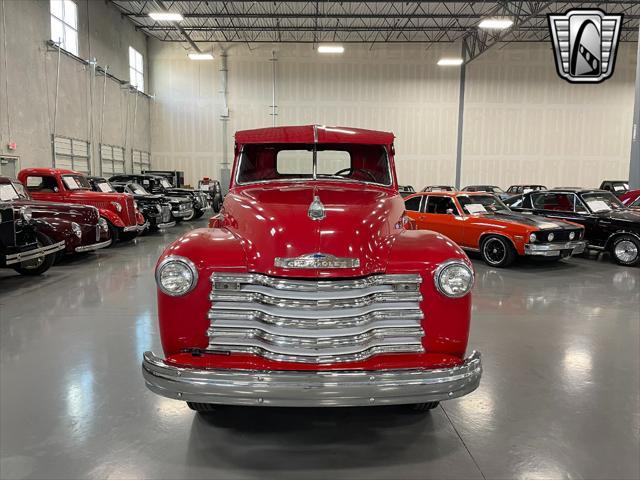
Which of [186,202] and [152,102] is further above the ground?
[152,102]

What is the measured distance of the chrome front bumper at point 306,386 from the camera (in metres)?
2.22

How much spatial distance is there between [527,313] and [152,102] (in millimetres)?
22340

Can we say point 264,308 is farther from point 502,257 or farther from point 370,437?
point 502,257

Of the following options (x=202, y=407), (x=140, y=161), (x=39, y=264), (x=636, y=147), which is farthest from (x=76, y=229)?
(x=140, y=161)

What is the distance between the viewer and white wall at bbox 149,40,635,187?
23.3m

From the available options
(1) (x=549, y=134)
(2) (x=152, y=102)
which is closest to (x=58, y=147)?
(2) (x=152, y=102)

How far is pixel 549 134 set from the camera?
2384cm

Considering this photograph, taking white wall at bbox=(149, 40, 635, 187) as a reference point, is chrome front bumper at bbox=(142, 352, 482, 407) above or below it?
below

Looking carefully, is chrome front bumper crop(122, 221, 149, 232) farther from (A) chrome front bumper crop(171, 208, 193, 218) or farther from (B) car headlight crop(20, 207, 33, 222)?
(B) car headlight crop(20, 207, 33, 222)

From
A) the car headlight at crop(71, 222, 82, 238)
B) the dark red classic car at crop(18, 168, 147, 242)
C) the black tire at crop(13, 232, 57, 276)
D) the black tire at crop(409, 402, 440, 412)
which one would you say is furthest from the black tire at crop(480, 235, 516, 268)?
the dark red classic car at crop(18, 168, 147, 242)

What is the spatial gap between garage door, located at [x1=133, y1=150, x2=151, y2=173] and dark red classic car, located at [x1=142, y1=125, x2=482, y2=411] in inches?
804

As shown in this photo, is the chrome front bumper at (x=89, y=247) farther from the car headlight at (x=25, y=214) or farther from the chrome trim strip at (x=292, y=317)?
the chrome trim strip at (x=292, y=317)

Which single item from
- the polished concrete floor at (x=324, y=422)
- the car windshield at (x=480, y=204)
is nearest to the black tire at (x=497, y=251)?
the car windshield at (x=480, y=204)

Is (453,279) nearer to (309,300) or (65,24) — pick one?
(309,300)
